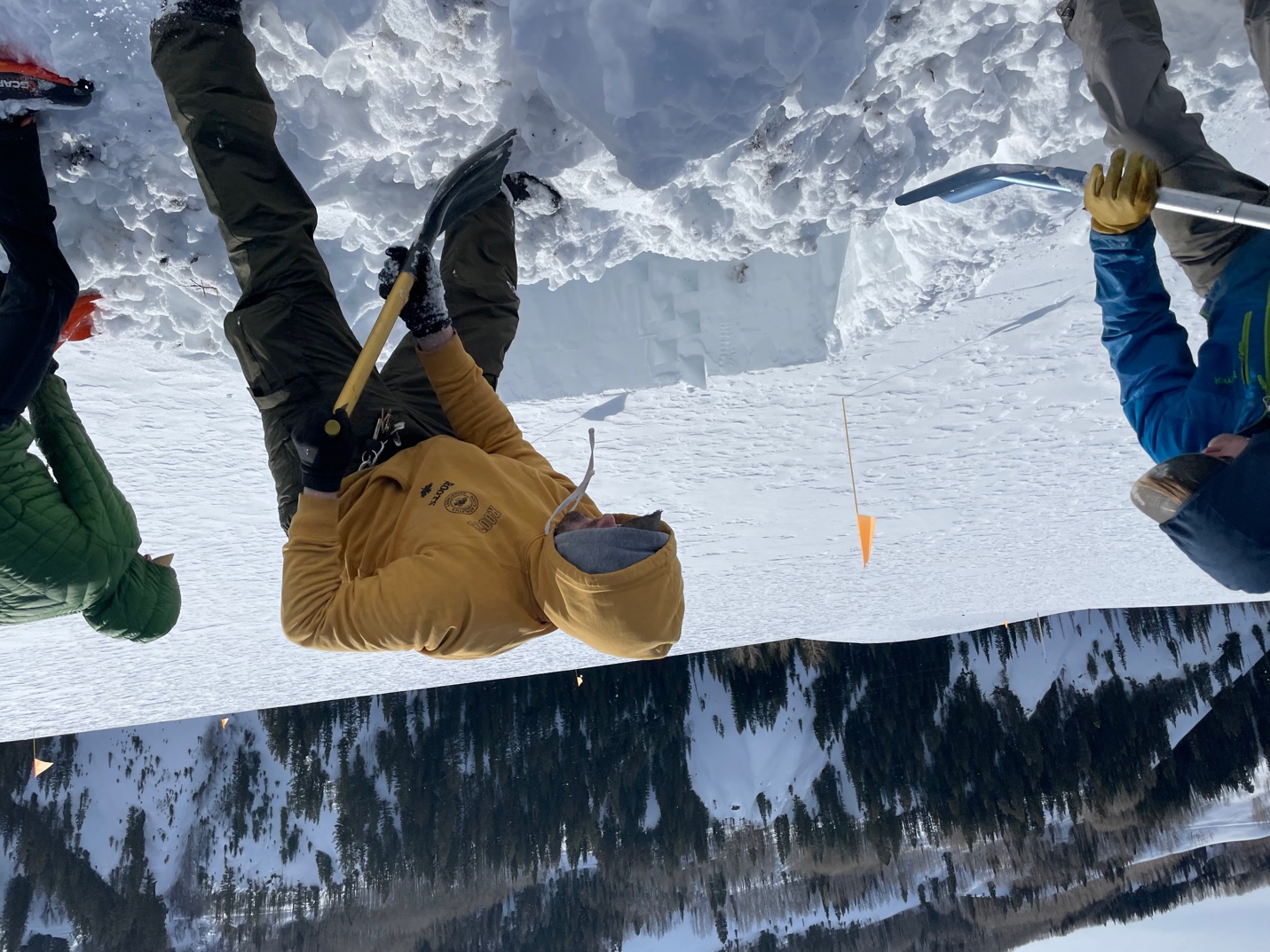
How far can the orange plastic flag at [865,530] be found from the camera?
10.8 feet

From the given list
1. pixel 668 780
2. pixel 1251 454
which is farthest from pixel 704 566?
pixel 668 780

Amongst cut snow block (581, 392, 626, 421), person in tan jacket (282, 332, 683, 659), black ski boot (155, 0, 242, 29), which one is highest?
black ski boot (155, 0, 242, 29)

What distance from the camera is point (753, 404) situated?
107 inches

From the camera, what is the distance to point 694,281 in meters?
2.38

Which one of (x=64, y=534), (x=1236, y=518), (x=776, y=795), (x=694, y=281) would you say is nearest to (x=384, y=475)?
(x=64, y=534)

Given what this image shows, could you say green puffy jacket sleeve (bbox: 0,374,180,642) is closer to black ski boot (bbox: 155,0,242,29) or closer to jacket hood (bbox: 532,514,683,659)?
black ski boot (bbox: 155,0,242,29)

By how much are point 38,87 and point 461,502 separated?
45.4 inches

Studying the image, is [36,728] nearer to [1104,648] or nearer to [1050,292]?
[1050,292]

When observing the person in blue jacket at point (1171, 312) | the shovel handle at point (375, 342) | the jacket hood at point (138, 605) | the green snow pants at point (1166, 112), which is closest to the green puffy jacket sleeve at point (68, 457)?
the jacket hood at point (138, 605)

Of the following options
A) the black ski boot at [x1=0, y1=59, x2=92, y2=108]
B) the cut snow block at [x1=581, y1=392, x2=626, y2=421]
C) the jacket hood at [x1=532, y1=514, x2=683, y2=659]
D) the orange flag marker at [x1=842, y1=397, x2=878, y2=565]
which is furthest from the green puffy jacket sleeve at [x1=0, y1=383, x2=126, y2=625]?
the orange flag marker at [x1=842, y1=397, x2=878, y2=565]

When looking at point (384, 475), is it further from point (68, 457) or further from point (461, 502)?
point (68, 457)

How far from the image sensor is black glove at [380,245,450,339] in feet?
5.20

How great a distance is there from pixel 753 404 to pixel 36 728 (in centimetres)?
374

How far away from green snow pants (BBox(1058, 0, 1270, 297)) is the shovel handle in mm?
1541
